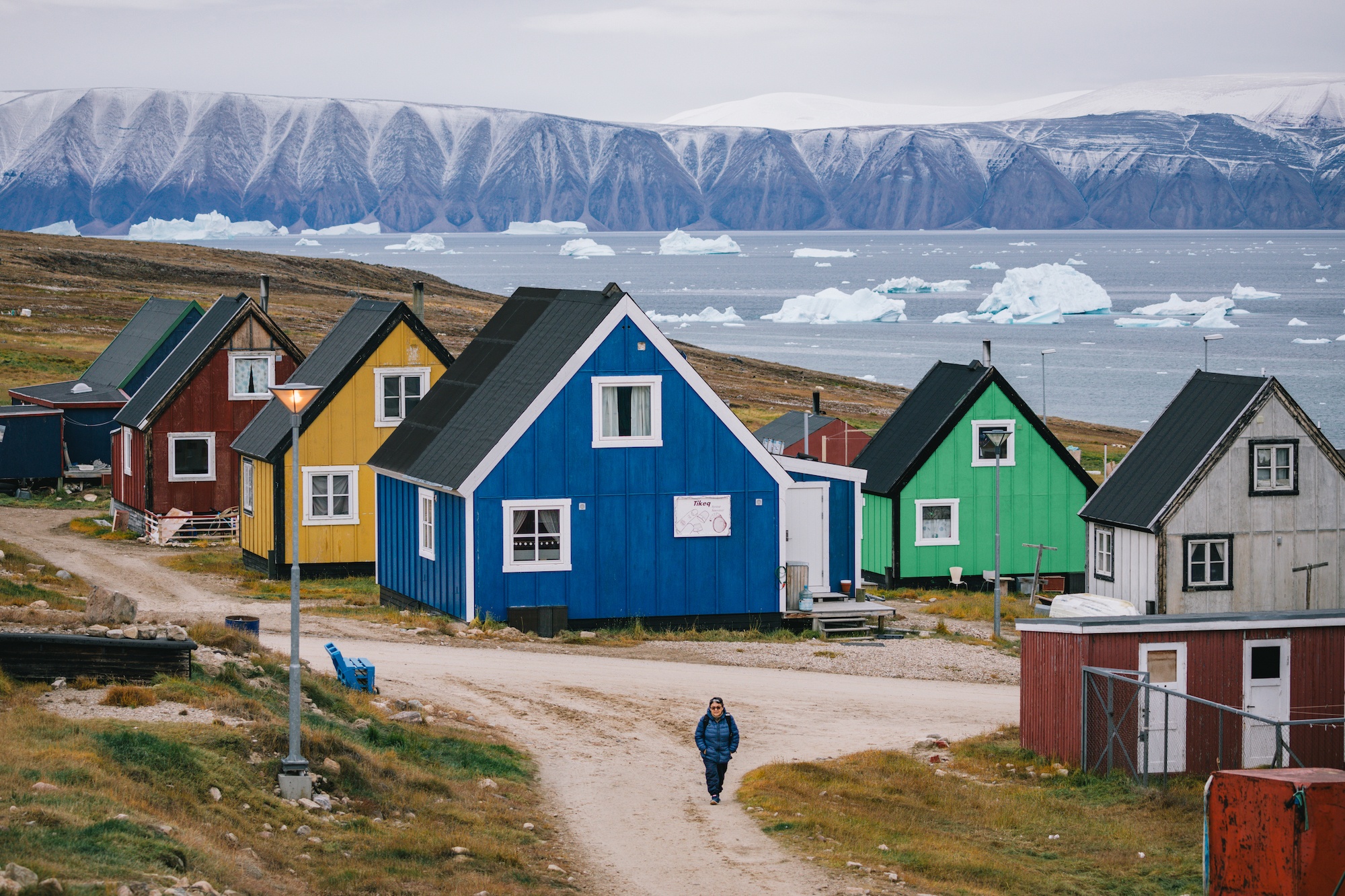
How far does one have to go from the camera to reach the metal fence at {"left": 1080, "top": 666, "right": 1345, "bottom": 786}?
21938mm

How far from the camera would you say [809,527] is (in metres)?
34.4

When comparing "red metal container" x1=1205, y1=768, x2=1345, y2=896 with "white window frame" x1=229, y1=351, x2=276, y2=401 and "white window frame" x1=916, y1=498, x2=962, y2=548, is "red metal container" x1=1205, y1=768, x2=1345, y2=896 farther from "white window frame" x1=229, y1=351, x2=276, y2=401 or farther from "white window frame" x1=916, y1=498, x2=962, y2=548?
"white window frame" x1=229, y1=351, x2=276, y2=401

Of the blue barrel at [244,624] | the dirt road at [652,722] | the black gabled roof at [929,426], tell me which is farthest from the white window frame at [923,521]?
the blue barrel at [244,624]

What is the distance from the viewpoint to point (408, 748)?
20.5m

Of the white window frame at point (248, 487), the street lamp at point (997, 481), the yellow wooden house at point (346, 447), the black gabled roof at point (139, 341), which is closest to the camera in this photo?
the street lamp at point (997, 481)

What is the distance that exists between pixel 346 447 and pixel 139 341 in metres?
23.4

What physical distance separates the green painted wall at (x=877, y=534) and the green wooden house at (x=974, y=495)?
38 millimetres

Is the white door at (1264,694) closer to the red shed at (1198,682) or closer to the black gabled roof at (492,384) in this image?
the red shed at (1198,682)

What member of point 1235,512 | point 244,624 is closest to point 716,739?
point 244,624

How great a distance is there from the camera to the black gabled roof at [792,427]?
4728 cm

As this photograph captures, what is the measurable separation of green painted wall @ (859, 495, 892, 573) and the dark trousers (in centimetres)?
2261

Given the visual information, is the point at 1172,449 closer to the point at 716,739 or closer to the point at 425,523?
the point at 425,523

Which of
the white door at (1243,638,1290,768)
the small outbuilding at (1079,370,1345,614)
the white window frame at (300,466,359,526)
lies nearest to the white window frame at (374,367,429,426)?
the white window frame at (300,466,359,526)

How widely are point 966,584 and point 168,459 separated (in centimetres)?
2225
